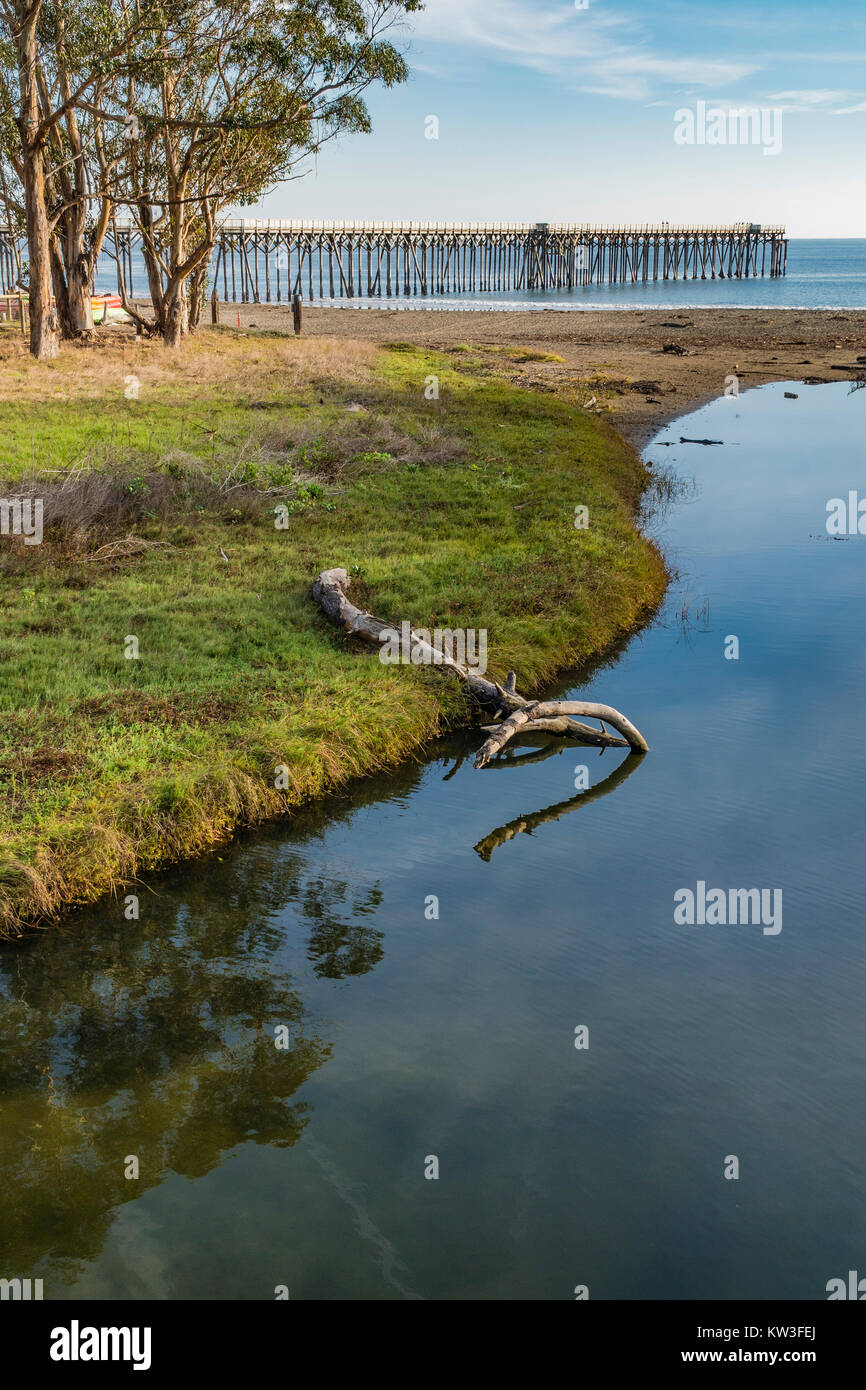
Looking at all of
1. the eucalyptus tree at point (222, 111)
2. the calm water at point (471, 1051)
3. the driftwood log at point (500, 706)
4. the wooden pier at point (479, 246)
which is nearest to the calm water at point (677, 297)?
the wooden pier at point (479, 246)

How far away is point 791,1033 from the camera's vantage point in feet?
25.1

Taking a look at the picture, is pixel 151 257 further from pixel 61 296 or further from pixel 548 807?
pixel 548 807

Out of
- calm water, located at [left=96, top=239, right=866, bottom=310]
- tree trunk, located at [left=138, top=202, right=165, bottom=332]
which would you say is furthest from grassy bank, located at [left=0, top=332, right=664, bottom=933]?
calm water, located at [left=96, top=239, right=866, bottom=310]

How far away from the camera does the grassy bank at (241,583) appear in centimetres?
991

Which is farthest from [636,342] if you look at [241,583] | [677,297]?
[241,583]

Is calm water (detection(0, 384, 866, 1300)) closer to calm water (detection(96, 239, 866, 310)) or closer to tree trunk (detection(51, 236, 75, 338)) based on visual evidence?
tree trunk (detection(51, 236, 75, 338))

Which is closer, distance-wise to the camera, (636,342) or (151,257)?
(151,257)

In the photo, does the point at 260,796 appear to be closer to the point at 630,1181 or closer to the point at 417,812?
the point at 417,812

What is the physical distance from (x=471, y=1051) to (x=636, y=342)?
1853 inches

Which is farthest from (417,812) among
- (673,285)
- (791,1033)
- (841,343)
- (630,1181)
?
(673,285)

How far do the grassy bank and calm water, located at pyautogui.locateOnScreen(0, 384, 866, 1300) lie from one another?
62 cm

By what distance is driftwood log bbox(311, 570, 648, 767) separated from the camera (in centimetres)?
1151

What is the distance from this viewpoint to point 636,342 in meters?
50.2
